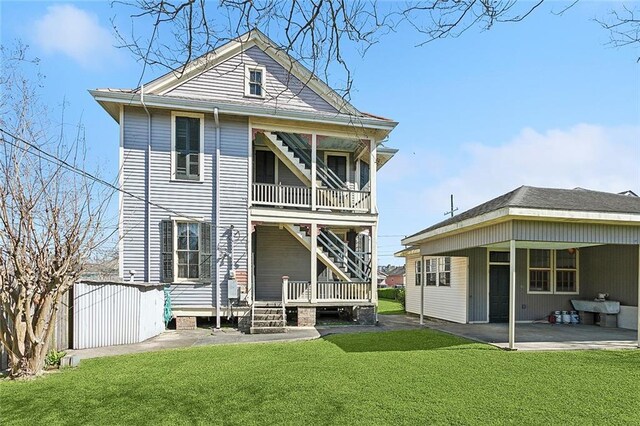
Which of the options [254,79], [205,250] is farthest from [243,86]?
[205,250]

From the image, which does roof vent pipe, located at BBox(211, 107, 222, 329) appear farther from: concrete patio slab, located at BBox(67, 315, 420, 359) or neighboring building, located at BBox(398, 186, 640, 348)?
neighboring building, located at BBox(398, 186, 640, 348)

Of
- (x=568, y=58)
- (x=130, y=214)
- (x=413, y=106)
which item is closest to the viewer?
(x=568, y=58)

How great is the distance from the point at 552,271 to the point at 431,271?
14.7 feet

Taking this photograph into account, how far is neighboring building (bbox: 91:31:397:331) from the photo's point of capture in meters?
12.6

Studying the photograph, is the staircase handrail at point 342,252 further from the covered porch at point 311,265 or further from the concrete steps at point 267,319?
the concrete steps at point 267,319

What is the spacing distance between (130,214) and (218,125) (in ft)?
13.2

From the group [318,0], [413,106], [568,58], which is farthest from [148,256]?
[568,58]

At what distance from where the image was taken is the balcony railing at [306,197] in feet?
44.7

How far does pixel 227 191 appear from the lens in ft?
43.5

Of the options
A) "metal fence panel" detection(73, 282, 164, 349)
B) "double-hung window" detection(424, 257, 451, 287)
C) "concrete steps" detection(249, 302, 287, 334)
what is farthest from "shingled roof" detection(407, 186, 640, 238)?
"metal fence panel" detection(73, 282, 164, 349)

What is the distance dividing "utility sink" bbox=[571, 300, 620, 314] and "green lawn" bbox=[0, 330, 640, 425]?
554 cm

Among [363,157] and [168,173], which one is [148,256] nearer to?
[168,173]

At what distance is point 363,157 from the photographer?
15875 mm

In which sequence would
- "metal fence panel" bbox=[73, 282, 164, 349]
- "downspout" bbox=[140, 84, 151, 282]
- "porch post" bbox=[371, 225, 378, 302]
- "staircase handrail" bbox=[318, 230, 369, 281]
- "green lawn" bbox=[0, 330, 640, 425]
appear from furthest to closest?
"staircase handrail" bbox=[318, 230, 369, 281] → "porch post" bbox=[371, 225, 378, 302] → "downspout" bbox=[140, 84, 151, 282] → "metal fence panel" bbox=[73, 282, 164, 349] → "green lawn" bbox=[0, 330, 640, 425]
